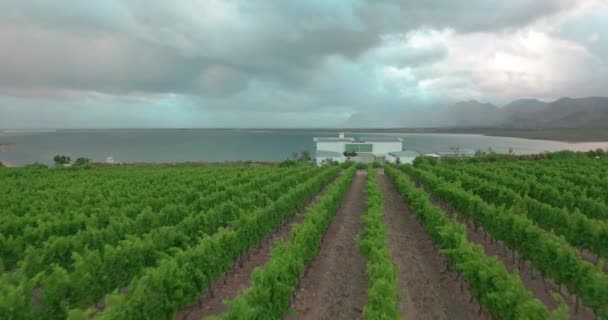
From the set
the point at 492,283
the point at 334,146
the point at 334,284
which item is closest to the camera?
the point at 492,283

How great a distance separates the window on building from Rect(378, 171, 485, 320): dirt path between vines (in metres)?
55.6

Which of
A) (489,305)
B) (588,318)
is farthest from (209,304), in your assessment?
(588,318)

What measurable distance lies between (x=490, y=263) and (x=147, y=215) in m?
11.0

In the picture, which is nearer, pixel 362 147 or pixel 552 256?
pixel 552 256

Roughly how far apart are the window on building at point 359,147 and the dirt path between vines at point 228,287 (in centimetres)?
5772

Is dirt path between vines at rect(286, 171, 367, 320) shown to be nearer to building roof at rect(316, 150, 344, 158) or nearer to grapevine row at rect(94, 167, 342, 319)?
grapevine row at rect(94, 167, 342, 319)

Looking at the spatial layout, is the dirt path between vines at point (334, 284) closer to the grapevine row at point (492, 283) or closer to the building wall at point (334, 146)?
the grapevine row at point (492, 283)

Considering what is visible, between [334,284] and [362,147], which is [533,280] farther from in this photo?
[362,147]

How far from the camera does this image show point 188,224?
10.6 m

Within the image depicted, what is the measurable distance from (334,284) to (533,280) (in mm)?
5558

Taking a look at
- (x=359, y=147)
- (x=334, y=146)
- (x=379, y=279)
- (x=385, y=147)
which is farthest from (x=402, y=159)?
(x=379, y=279)

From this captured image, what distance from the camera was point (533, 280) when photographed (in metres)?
8.77

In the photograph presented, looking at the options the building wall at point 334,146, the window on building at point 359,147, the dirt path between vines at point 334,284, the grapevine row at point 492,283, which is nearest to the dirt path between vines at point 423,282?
the grapevine row at point 492,283

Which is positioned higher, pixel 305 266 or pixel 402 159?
pixel 305 266
